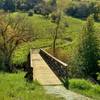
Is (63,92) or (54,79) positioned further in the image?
(54,79)

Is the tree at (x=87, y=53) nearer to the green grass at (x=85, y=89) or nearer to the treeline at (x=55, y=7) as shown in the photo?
the green grass at (x=85, y=89)

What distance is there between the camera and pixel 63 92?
1972 centimetres

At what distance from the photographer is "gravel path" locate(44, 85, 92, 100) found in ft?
60.8

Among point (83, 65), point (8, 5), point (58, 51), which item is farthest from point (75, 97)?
point (8, 5)

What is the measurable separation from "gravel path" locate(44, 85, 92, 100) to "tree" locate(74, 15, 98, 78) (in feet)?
136

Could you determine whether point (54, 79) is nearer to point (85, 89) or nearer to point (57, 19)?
point (85, 89)

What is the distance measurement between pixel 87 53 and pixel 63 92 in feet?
154

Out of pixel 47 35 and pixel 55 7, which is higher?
pixel 55 7

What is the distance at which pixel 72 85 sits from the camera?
21594 millimetres

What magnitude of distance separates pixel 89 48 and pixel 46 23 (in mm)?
65706

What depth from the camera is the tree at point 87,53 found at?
64250 mm

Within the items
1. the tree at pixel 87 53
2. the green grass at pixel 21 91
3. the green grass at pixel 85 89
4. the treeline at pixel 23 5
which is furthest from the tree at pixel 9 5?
the green grass at pixel 85 89

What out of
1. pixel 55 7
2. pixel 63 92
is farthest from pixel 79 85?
pixel 55 7

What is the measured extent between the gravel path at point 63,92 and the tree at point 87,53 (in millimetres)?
41481
